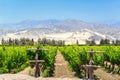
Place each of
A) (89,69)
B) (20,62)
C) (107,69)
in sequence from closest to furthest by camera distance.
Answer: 1. (89,69)
2. (20,62)
3. (107,69)

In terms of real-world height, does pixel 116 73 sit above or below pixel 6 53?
below

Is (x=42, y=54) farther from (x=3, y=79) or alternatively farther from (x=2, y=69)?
(x=3, y=79)

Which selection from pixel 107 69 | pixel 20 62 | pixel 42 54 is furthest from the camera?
pixel 107 69

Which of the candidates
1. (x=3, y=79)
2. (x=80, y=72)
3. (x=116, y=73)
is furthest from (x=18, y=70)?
(x=3, y=79)

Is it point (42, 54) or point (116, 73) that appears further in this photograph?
point (116, 73)

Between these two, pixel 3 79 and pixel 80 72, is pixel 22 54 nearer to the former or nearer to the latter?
pixel 80 72

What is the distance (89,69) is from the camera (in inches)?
770

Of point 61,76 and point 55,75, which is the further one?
point 55,75

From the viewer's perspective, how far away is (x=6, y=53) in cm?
3688

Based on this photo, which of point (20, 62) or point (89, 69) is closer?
point (89, 69)

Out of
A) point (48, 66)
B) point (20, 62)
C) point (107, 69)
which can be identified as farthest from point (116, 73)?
point (20, 62)

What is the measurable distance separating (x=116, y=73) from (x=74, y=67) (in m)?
5.77

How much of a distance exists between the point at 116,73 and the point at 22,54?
1076 centimetres

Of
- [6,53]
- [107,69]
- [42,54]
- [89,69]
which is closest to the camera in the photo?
[89,69]
